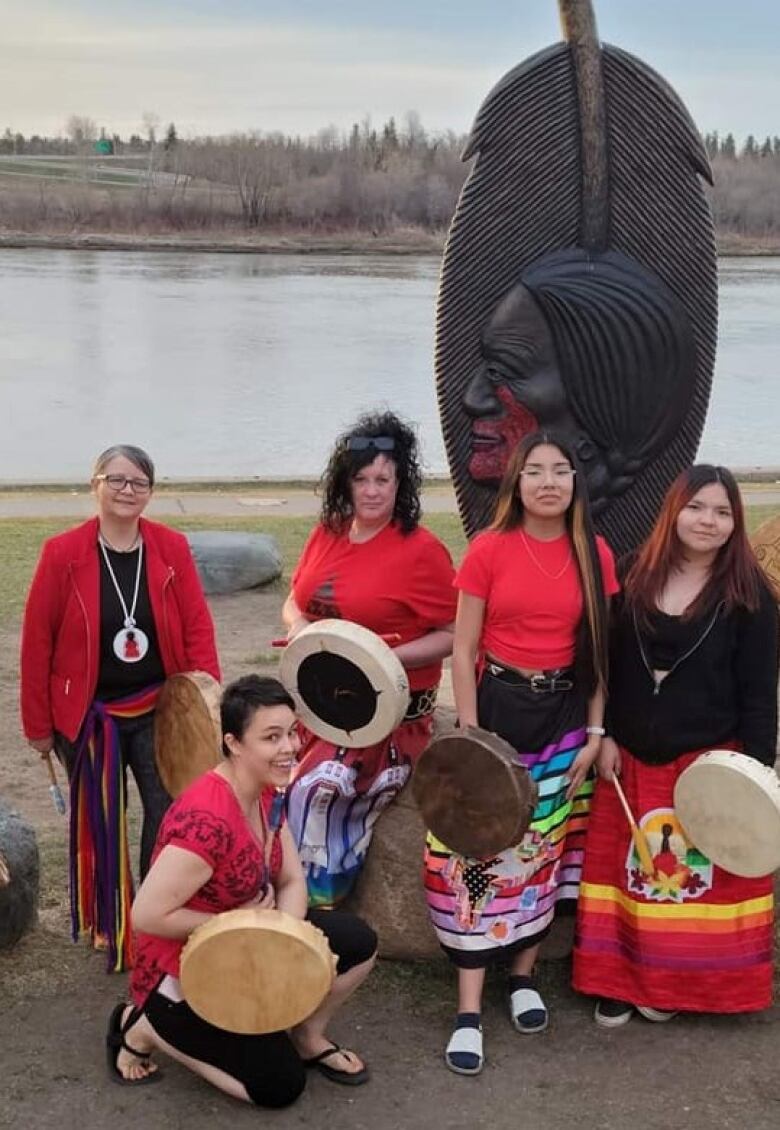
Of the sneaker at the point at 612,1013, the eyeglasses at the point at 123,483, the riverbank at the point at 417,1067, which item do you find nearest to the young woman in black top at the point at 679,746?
the sneaker at the point at 612,1013

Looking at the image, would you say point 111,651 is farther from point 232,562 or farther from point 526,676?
point 232,562

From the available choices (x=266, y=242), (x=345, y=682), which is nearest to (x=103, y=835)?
(x=345, y=682)

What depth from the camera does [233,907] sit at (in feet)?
10.4

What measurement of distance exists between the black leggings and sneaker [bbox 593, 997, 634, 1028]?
0.77 metres

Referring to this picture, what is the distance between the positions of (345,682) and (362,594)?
24cm

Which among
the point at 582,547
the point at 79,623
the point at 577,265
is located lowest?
the point at 79,623

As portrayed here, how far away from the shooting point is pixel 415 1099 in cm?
329

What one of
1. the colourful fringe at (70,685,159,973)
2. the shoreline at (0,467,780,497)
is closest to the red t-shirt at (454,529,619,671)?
the colourful fringe at (70,685,159,973)

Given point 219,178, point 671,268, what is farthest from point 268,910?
point 219,178

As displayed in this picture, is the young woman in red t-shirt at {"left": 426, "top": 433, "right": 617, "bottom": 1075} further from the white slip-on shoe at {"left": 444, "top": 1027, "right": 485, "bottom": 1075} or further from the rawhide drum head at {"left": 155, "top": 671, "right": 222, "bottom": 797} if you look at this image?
the rawhide drum head at {"left": 155, "top": 671, "right": 222, "bottom": 797}

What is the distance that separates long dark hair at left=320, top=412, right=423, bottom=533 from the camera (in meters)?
3.78

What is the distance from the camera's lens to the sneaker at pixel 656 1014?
3613 millimetres

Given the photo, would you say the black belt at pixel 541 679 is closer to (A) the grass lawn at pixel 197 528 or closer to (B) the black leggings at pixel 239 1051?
(B) the black leggings at pixel 239 1051

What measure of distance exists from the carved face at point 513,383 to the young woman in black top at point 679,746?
1.16m
